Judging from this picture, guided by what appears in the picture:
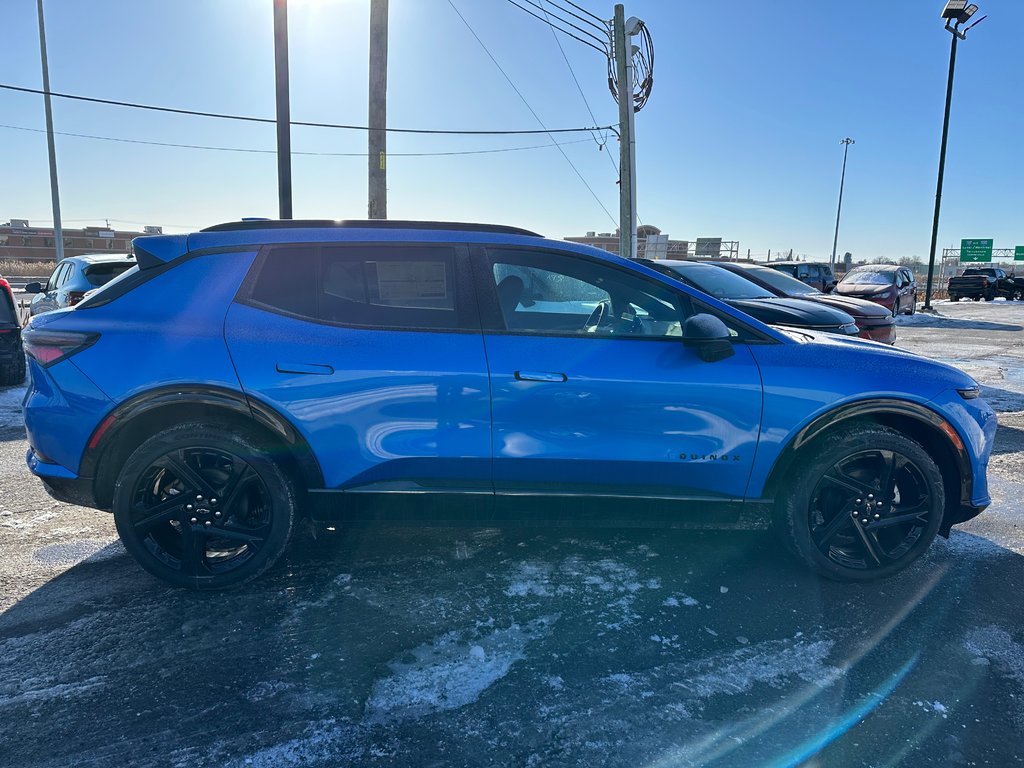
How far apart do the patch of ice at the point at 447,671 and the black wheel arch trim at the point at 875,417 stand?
1.37 meters

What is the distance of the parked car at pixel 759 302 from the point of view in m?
6.59

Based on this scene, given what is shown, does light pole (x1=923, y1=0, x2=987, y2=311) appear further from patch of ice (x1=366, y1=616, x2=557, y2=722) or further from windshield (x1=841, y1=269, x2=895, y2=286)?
patch of ice (x1=366, y1=616, x2=557, y2=722)

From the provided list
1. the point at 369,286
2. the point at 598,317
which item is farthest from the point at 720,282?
the point at 369,286

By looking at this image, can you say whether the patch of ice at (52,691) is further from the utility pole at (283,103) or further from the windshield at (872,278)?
the windshield at (872,278)

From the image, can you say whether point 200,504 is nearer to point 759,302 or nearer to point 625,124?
point 759,302

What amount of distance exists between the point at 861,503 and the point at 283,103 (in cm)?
746

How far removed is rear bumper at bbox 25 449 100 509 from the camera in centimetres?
295

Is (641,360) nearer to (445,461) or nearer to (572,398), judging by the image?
(572,398)

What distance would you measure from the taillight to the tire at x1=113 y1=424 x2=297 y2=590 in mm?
538

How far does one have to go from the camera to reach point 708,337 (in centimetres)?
286

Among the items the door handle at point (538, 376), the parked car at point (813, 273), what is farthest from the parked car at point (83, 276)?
the parked car at point (813, 273)

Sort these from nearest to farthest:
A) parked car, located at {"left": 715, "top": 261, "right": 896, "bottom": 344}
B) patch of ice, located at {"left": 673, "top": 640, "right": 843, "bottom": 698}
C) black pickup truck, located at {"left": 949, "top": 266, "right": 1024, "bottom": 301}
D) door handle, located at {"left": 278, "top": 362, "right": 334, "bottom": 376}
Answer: patch of ice, located at {"left": 673, "top": 640, "right": 843, "bottom": 698}
door handle, located at {"left": 278, "top": 362, "right": 334, "bottom": 376}
parked car, located at {"left": 715, "top": 261, "right": 896, "bottom": 344}
black pickup truck, located at {"left": 949, "top": 266, "right": 1024, "bottom": 301}

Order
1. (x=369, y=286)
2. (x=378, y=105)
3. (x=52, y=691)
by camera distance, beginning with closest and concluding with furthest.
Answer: (x=52, y=691) < (x=369, y=286) < (x=378, y=105)

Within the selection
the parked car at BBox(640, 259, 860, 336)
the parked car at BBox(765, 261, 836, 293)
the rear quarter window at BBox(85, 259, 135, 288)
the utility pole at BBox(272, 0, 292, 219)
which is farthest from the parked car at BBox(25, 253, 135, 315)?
the parked car at BBox(765, 261, 836, 293)
